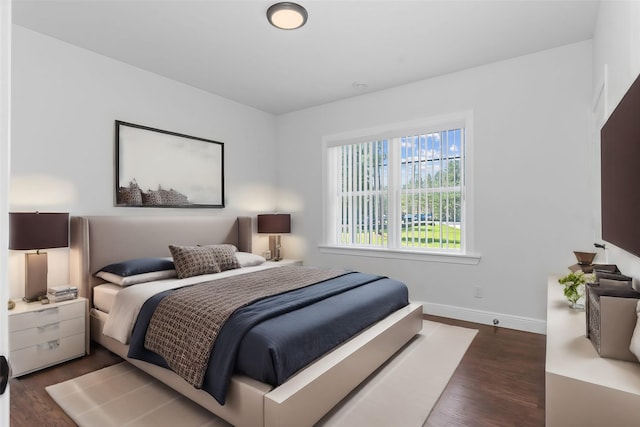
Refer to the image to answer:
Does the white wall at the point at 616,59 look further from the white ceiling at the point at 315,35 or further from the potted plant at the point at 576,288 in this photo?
the white ceiling at the point at 315,35

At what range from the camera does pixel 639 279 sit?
1684 millimetres

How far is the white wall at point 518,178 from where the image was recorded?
324cm

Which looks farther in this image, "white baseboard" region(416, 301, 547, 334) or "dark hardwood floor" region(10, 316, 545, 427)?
"white baseboard" region(416, 301, 547, 334)

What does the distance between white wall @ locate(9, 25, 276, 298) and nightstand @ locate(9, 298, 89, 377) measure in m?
0.43

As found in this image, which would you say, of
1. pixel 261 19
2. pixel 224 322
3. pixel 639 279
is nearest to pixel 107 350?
pixel 224 322

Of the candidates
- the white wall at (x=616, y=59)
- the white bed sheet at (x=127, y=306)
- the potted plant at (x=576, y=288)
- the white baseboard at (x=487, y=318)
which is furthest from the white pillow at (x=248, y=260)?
the white wall at (x=616, y=59)

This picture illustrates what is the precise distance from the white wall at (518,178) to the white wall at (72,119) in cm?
271

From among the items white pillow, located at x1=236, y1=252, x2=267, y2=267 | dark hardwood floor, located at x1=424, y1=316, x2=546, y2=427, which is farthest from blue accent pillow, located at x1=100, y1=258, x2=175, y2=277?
dark hardwood floor, located at x1=424, y1=316, x2=546, y2=427

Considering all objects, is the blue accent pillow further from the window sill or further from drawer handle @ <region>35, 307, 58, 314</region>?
the window sill

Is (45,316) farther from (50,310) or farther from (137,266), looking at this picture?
(137,266)

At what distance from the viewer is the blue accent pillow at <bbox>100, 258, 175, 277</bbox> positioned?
3070 millimetres

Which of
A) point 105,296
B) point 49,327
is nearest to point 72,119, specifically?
point 105,296

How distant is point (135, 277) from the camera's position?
3.05 m

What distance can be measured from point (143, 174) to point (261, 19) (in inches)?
82.3
